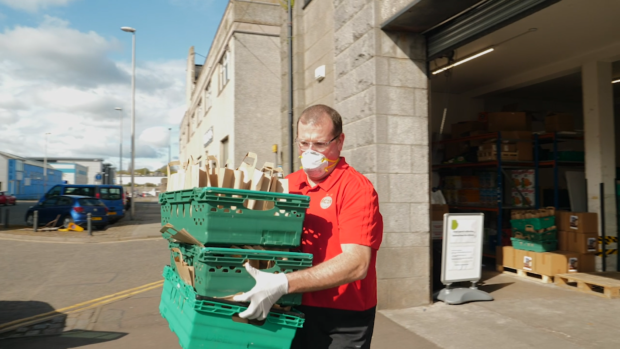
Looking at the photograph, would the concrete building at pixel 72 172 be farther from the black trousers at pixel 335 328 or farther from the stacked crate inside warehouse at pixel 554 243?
the black trousers at pixel 335 328

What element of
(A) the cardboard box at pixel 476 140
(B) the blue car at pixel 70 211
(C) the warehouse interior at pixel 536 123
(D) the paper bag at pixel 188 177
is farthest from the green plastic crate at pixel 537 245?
(B) the blue car at pixel 70 211

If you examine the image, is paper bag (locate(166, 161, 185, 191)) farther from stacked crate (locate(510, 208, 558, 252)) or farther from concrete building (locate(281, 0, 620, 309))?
stacked crate (locate(510, 208, 558, 252))

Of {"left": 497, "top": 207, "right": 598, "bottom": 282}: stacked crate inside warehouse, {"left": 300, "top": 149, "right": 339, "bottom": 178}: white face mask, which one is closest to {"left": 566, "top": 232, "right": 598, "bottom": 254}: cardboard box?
{"left": 497, "top": 207, "right": 598, "bottom": 282}: stacked crate inside warehouse

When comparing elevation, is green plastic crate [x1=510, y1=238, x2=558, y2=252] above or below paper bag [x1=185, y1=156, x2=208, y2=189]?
below

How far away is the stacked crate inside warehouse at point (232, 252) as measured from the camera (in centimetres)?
192

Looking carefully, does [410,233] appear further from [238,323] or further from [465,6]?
[238,323]

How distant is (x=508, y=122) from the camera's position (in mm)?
10562

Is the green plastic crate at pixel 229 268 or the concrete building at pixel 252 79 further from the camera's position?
the concrete building at pixel 252 79

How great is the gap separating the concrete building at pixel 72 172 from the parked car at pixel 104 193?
6403 cm

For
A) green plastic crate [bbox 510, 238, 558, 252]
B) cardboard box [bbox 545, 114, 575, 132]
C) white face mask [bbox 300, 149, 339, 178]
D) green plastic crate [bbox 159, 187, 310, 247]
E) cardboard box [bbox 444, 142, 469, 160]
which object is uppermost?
cardboard box [bbox 545, 114, 575, 132]

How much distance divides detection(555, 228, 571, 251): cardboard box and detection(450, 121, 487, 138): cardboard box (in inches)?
116

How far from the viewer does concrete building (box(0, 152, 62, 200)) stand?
5434cm

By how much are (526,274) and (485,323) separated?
152 inches

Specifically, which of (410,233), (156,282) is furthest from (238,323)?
(156,282)
